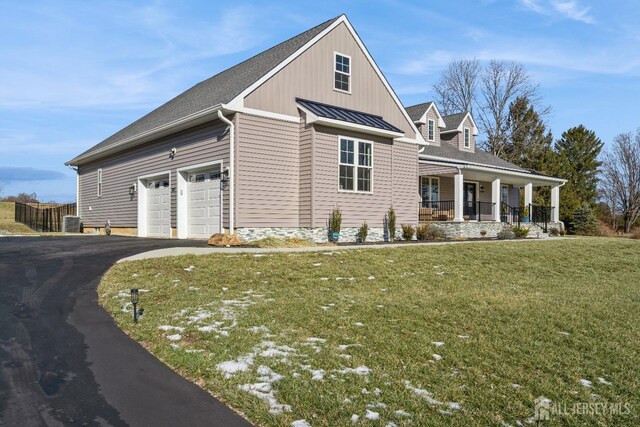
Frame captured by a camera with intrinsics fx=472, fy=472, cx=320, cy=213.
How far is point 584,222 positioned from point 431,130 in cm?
1385

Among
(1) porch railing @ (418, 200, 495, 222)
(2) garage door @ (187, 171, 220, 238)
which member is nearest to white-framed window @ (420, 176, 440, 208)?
(1) porch railing @ (418, 200, 495, 222)

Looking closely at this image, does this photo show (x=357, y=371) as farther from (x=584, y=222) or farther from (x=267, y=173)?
(x=584, y=222)

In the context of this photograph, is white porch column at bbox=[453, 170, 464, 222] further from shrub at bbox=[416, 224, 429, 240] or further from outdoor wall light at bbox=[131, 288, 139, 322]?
outdoor wall light at bbox=[131, 288, 139, 322]

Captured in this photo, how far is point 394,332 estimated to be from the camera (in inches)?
219

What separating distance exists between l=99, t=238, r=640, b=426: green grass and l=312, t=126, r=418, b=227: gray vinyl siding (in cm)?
429

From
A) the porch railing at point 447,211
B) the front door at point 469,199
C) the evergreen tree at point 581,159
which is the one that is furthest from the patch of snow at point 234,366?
the evergreen tree at point 581,159

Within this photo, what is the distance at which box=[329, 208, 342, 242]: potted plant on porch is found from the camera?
14.7 m

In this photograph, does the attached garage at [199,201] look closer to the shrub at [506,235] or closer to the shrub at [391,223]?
the shrub at [391,223]

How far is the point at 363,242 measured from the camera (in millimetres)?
15758

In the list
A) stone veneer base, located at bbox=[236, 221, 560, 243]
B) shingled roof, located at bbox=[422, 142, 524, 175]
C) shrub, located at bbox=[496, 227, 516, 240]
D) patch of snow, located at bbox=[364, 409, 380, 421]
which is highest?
shingled roof, located at bbox=[422, 142, 524, 175]

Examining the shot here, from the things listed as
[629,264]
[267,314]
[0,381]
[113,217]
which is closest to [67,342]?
[0,381]

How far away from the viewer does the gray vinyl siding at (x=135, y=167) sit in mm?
14273

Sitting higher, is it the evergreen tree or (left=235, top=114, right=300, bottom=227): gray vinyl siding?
the evergreen tree

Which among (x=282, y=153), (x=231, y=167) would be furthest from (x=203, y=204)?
(x=282, y=153)
